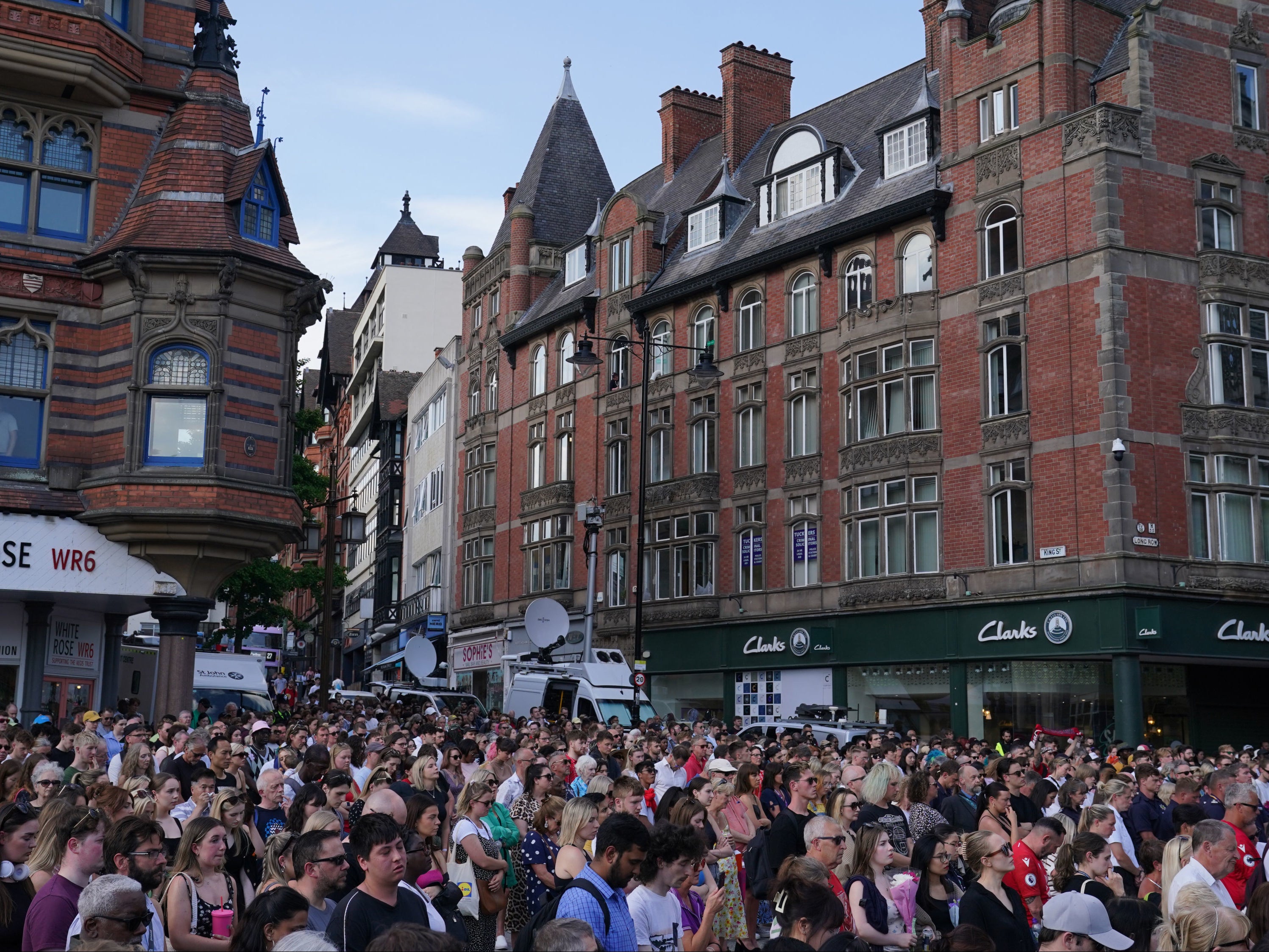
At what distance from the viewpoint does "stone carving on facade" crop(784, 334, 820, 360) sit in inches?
1647

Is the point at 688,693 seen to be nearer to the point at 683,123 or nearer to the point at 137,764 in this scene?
the point at 683,123

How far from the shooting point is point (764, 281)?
4412 cm

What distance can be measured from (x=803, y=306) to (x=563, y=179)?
1945 cm

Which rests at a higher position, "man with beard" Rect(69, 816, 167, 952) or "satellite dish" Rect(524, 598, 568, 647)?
"satellite dish" Rect(524, 598, 568, 647)

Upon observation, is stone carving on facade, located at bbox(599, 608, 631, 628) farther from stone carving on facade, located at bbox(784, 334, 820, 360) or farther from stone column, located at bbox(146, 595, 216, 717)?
stone column, located at bbox(146, 595, 216, 717)

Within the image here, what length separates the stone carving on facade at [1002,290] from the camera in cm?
3594

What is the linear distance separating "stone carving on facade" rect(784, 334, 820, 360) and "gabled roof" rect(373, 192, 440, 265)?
64.5m

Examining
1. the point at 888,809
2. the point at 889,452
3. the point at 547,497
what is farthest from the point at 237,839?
the point at 547,497

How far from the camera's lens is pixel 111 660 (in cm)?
2939

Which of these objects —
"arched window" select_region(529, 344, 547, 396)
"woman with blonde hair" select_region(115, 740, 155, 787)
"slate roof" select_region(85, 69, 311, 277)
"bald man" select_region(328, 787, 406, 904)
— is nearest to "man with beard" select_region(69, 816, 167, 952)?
"bald man" select_region(328, 787, 406, 904)

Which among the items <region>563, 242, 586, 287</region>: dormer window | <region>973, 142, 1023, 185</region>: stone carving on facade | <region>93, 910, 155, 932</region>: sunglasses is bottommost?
<region>93, 910, 155, 932</region>: sunglasses

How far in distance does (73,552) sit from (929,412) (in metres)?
21.7

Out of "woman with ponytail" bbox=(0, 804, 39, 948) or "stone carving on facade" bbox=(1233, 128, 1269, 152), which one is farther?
"stone carving on facade" bbox=(1233, 128, 1269, 152)

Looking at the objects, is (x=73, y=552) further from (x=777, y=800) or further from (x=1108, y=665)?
(x=1108, y=665)
